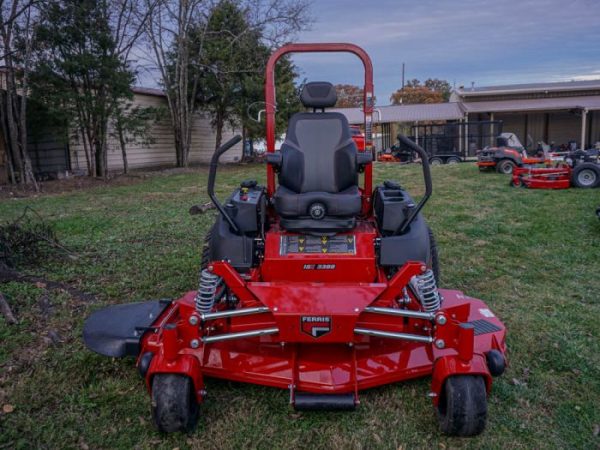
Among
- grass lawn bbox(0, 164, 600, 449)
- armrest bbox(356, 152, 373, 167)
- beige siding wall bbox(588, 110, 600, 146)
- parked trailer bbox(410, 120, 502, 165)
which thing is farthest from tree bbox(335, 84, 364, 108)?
armrest bbox(356, 152, 373, 167)

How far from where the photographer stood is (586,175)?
460 inches

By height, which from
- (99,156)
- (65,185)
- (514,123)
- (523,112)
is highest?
(523,112)

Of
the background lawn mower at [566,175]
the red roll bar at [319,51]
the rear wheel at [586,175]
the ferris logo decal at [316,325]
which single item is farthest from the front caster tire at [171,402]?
the rear wheel at [586,175]

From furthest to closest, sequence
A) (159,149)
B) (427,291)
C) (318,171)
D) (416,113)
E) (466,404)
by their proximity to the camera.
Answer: (416,113) < (159,149) < (318,171) < (427,291) < (466,404)

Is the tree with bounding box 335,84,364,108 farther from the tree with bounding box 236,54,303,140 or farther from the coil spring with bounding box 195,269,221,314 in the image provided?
the coil spring with bounding box 195,269,221,314

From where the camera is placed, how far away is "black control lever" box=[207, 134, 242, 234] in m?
3.21

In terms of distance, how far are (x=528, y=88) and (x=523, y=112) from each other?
130 centimetres

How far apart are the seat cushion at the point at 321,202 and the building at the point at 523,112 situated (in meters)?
24.3

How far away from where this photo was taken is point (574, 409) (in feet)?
9.78

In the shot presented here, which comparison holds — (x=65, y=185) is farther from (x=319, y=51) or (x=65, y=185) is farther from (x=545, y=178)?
(x=545, y=178)

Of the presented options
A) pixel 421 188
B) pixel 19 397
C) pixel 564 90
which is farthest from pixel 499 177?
pixel 564 90

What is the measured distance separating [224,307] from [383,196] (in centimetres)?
134

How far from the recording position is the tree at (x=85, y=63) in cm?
1326

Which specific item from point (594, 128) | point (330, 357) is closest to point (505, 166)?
point (330, 357)
